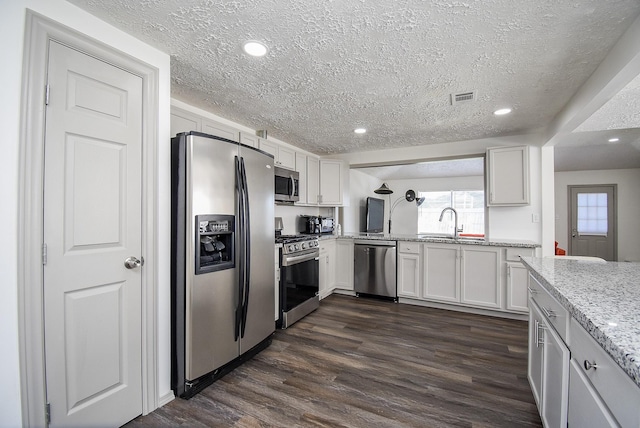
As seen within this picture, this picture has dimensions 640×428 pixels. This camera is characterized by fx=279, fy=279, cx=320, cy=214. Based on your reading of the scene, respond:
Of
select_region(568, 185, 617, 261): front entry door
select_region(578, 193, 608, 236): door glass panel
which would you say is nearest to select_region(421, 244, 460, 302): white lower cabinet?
select_region(568, 185, 617, 261): front entry door

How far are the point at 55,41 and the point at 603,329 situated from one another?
2500mm

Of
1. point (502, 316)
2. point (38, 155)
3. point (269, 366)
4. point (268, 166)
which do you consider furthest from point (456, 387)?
point (38, 155)

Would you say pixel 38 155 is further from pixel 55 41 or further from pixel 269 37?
pixel 269 37

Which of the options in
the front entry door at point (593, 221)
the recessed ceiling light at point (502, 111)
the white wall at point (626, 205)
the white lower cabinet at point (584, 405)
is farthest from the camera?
the front entry door at point (593, 221)

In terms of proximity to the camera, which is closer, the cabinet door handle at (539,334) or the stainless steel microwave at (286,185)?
the cabinet door handle at (539,334)

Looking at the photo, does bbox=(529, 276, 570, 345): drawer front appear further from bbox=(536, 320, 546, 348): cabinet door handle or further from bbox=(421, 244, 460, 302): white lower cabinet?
bbox=(421, 244, 460, 302): white lower cabinet

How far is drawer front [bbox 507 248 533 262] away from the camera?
3289mm

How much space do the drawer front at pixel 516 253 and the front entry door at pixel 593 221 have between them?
4309mm

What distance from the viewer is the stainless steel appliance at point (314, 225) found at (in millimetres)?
4312

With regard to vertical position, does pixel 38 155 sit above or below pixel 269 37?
below

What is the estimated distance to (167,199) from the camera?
185cm

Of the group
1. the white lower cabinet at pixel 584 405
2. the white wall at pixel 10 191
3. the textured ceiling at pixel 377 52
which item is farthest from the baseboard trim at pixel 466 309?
the white wall at pixel 10 191

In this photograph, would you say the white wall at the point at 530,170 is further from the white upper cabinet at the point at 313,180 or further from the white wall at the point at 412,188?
the white wall at the point at 412,188

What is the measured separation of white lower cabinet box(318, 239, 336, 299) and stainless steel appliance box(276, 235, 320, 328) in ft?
1.03
